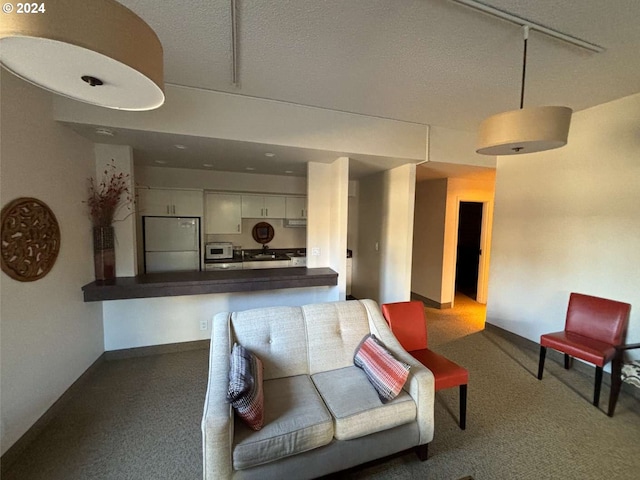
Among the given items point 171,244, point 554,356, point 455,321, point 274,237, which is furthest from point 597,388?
point 171,244

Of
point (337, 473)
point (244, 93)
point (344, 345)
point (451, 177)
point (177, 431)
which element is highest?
point (244, 93)

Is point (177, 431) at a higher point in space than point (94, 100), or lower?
lower

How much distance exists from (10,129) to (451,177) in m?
5.13

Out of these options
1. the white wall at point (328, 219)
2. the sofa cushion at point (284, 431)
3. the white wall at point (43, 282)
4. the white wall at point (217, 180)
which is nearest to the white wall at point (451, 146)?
the white wall at point (328, 219)

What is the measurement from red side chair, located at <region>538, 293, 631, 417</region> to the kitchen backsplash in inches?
159

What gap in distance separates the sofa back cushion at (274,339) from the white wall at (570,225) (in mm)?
3043


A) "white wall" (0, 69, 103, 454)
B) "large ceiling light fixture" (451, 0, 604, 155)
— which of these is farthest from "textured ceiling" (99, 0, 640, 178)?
"white wall" (0, 69, 103, 454)

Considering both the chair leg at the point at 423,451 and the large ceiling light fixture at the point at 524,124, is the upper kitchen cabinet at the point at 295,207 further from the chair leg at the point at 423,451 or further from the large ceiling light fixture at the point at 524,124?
the chair leg at the point at 423,451

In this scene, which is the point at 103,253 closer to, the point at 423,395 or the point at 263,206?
the point at 263,206

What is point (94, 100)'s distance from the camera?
42.9 inches

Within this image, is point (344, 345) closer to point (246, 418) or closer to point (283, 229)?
point (246, 418)

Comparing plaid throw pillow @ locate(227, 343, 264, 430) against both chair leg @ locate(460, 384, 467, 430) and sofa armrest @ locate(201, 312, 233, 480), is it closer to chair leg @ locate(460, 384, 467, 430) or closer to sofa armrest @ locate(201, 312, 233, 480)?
sofa armrest @ locate(201, 312, 233, 480)

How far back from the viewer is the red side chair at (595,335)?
2.24 meters

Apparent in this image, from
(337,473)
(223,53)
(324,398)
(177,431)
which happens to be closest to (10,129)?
(223,53)
